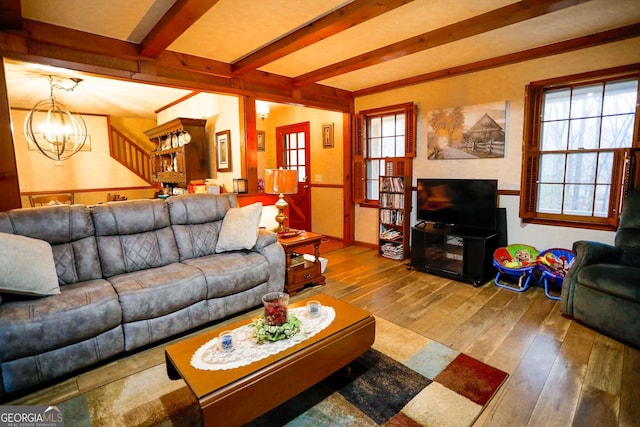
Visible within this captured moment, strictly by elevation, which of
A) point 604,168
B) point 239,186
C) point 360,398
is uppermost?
point 604,168

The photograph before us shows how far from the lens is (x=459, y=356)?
2.30m

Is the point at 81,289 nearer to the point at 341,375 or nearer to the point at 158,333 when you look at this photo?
the point at 158,333

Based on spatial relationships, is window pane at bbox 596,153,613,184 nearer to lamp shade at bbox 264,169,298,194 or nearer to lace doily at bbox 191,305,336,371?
lamp shade at bbox 264,169,298,194

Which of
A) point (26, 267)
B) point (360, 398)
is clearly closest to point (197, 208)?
point (26, 267)

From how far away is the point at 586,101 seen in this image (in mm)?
3361

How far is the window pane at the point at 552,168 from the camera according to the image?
3.57 m

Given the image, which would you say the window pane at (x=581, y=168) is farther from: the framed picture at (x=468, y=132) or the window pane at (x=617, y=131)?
the framed picture at (x=468, y=132)

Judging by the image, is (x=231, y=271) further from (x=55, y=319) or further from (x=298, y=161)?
(x=298, y=161)

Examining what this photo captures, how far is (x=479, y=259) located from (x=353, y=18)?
110 inches

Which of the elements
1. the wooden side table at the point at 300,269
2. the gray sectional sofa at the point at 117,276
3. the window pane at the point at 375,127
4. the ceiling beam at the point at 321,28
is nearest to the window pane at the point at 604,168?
the ceiling beam at the point at 321,28

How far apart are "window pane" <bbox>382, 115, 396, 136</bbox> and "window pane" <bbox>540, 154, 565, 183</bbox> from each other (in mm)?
2009

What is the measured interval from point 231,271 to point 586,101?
3945 millimetres

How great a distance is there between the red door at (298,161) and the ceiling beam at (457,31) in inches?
89.1

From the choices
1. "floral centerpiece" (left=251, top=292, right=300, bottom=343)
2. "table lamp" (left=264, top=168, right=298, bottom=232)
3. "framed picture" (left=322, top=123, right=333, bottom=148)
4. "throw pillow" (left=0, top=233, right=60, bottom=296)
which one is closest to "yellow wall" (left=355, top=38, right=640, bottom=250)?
"framed picture" (left=322, top=123, right=333, bottom=148)
